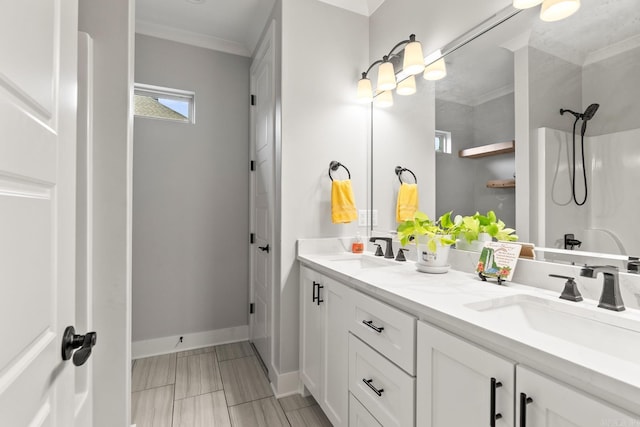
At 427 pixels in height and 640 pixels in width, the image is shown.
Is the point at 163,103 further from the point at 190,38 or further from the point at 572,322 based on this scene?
the point at 572,322

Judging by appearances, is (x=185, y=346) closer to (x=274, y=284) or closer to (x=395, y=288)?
(x=274, y=284)

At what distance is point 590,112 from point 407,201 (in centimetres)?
98

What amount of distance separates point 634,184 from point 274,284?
180 centimetres

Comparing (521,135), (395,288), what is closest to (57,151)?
(395,288)

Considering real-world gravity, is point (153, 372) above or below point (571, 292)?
below

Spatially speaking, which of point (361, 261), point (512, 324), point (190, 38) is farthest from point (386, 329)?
point (190, 38)

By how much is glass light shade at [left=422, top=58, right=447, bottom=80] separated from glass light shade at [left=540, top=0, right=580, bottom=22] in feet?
1.71

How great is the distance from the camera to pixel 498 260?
127 cm

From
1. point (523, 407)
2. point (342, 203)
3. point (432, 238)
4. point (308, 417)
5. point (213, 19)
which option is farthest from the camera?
point (213, 19)

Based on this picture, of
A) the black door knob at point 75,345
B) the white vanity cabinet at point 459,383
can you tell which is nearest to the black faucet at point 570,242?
the white vanity cabinet at point 459,383

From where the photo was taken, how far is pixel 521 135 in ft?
4.23

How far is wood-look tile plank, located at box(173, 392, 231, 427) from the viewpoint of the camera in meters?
1.74

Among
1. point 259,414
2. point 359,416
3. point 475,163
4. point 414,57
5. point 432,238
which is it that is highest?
point 414,57

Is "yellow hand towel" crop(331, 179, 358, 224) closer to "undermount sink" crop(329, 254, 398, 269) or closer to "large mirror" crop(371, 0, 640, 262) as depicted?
"undermount sink" crop(329, 254, 398, 269)
